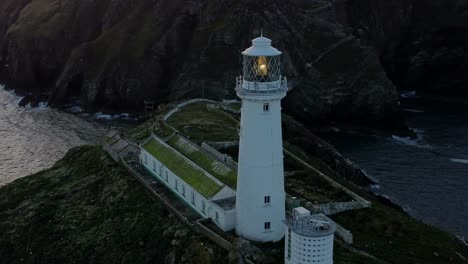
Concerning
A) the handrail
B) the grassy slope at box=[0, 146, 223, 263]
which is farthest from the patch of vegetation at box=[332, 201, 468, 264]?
the handrail

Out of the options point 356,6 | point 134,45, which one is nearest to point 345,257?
point 134,45

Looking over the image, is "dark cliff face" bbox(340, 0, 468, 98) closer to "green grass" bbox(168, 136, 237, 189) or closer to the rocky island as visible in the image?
the rocky island

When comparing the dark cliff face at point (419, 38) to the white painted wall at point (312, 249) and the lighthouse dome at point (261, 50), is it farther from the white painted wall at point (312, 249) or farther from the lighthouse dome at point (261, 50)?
the white painted wall at point (312, 249)

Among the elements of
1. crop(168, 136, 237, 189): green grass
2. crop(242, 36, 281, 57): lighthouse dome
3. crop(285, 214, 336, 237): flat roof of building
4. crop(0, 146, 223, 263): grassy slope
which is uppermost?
crop(242, 36, 281, 57): lighthouse dome

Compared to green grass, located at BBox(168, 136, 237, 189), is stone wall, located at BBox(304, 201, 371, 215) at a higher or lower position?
lower

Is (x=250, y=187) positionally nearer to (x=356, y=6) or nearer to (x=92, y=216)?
(x=92, y=216)

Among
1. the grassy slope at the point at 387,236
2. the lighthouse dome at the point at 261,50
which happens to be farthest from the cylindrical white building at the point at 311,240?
the lighthouse dome at the point at 261,50

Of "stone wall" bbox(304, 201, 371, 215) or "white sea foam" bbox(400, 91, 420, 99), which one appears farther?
"white sea foam" bbox(400, 91, 420, 99)

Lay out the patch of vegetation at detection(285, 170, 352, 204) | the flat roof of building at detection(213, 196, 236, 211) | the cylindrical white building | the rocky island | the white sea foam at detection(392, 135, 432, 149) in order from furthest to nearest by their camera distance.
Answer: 1. the white sea foam at detection(392, 135, 432, 149)
2. the patch of vegetation at detection(285, 170, 352, 204)
3. the rocky island
4. the flat roof of building at detection(213, 196, 236, 211)
5. the cylindrical white building
